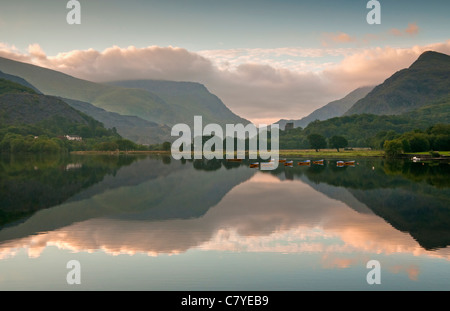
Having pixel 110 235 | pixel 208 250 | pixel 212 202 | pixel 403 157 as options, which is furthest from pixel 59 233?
pixel 403 157

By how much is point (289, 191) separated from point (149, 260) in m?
42.8

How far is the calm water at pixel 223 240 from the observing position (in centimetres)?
2170

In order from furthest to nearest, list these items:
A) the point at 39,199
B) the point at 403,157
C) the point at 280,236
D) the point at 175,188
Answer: the point at 403,157 → the point at 175,188 → the point at 39,199 → the point at 280,236

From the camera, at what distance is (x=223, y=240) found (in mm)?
30766

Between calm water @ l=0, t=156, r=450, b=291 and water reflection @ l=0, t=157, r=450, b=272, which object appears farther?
water reflection @ l=0, t=157, r=450, b=272

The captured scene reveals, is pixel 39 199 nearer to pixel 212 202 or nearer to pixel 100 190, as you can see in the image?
pixel 100 190

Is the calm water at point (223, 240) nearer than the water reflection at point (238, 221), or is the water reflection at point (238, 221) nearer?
the calm water at point (223, 240)

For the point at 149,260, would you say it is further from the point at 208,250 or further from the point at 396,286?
the point at 396,286

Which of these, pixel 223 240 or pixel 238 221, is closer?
pixel 223 240

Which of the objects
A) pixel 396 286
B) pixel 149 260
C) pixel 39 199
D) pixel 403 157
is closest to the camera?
pixel 396 286

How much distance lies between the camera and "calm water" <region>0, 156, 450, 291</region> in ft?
71.2

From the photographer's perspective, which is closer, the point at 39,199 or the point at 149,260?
the point at 149,260

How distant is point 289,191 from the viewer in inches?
2542

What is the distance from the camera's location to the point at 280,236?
32250 millimetres
